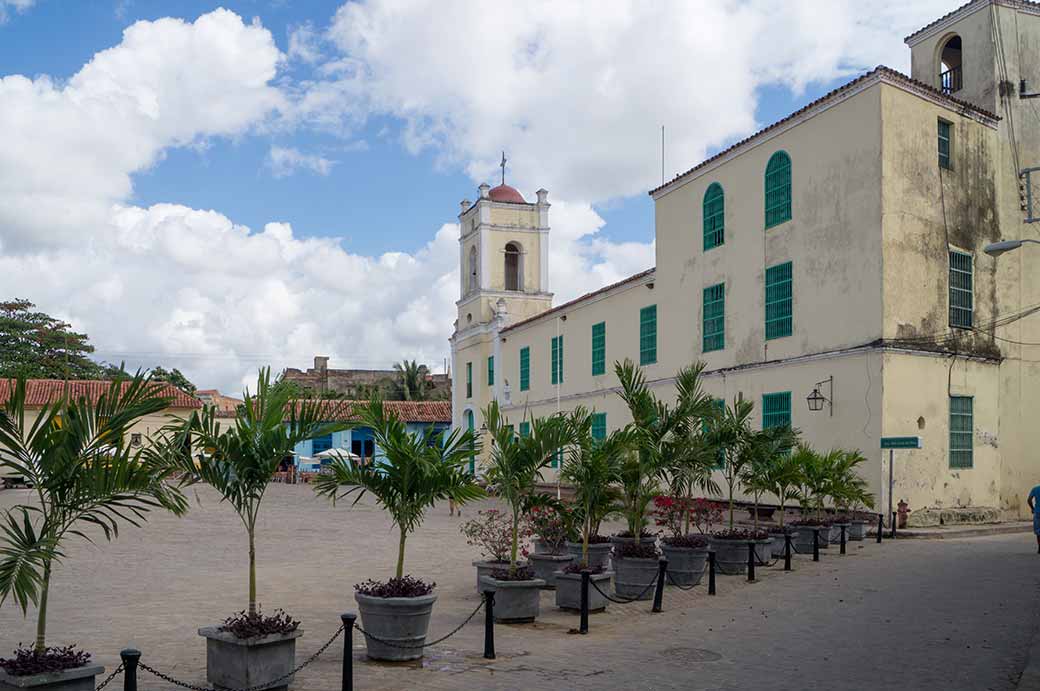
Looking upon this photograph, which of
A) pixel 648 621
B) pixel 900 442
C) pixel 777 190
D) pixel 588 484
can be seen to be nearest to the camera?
pixel 648 621

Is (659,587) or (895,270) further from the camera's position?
(895,270)

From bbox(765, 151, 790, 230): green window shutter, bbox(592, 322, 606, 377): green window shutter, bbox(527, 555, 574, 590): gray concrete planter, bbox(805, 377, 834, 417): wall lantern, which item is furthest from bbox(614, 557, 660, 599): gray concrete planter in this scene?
bbox(592, 322, 606, 377): green window shutter

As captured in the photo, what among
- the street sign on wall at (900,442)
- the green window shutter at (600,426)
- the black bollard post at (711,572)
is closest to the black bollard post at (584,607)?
the black bollard post at (711,572)

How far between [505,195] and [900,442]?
25963mm

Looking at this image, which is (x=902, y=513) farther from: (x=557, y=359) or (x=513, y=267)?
(x=513, y=267)

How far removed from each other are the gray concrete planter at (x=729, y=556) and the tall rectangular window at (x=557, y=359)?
20465 millimetres

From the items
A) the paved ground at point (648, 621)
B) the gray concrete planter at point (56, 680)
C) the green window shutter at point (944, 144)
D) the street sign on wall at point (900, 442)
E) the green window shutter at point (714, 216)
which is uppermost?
the green window shutter at point (944, 144)

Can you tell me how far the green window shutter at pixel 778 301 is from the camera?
22094 millimetres

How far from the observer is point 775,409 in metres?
22.1

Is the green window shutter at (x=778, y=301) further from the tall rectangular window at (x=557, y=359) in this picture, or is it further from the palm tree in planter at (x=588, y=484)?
the tall rectangular window at (x=557, y=359)

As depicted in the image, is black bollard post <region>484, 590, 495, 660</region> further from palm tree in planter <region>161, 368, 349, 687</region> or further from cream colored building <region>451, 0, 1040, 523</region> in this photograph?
cream colored building <region>451, 0, 1040, 523</region>

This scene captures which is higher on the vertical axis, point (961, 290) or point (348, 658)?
point (961, 290)

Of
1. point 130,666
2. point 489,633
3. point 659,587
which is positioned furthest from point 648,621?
point 130,666

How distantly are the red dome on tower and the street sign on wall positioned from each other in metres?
25.0
